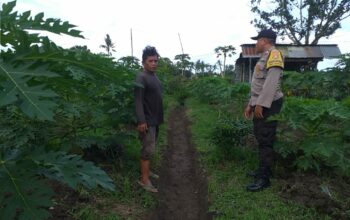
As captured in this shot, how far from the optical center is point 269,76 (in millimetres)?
4621

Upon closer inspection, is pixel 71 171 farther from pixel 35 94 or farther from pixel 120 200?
pixel 120 200

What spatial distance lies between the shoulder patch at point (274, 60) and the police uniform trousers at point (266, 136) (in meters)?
0.47

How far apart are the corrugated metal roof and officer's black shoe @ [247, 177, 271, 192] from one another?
18.3m

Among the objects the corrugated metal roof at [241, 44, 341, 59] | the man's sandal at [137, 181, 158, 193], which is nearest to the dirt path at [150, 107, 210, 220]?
the man's sandal at [137, 181, 158, 193]

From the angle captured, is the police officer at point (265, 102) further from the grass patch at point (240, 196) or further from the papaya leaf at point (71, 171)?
the papaya leaf at point (71, 171)

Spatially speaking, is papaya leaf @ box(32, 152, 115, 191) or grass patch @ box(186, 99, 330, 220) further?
grass patch @ box(186, 99, 330, 220)

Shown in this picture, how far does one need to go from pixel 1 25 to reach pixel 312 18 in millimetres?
34027

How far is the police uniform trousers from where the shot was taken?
4852mm

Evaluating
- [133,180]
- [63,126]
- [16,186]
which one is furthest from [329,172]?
[16,186]

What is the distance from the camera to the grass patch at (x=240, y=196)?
4.14 m

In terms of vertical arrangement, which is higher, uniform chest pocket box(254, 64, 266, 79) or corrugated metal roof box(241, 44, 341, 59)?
corrugated metal roof box(241, 44, 341, 59)

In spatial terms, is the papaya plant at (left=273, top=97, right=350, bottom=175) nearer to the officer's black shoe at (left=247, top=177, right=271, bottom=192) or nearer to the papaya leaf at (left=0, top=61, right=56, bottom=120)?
the officer's black shoe at (left=247, top=177, right=271, bottom=192)

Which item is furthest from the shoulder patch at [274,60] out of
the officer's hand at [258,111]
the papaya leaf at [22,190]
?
the papaya leaf at [22,190]

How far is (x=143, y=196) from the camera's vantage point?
15.8ft
